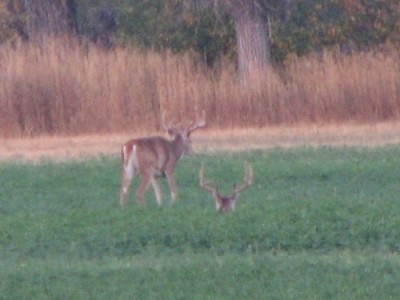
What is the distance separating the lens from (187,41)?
30.7 metres

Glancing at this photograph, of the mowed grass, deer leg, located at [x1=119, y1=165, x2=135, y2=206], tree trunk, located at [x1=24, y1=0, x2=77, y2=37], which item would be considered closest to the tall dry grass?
tree trunk, located at [x1=24, y1=0, x2=77, y2=37]

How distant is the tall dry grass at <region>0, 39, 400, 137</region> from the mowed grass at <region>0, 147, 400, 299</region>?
26.0 ft

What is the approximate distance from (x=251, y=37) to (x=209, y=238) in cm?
1667

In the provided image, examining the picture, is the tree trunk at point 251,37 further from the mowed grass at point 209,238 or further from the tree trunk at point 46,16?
the mowed grass at point 209,238

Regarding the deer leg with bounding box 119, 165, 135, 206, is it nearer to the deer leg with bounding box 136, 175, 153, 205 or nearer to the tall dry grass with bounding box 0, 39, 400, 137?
the deer leg with bounding box 136, 175, 153, 205

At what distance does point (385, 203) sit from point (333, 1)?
17416mm

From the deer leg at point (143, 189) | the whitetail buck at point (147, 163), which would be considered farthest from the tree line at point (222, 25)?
the deer leg at point (143, 189)

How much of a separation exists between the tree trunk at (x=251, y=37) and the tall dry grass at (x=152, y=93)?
83 cm

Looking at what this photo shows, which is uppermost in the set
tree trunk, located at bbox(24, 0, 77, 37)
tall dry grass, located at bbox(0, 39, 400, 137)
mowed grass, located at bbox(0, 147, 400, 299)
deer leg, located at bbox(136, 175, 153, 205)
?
tree trunk, located at bbox(24, 0, 77, 37)

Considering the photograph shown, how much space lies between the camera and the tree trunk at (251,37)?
90.4ft

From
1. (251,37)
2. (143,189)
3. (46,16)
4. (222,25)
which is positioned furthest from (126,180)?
(222,25)

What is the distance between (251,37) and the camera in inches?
1091

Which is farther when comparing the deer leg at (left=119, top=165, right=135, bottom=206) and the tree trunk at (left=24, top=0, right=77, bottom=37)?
the tree trunk at (left=24, top=0, right=77, bottom=37)

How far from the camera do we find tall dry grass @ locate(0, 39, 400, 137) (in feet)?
83.0
